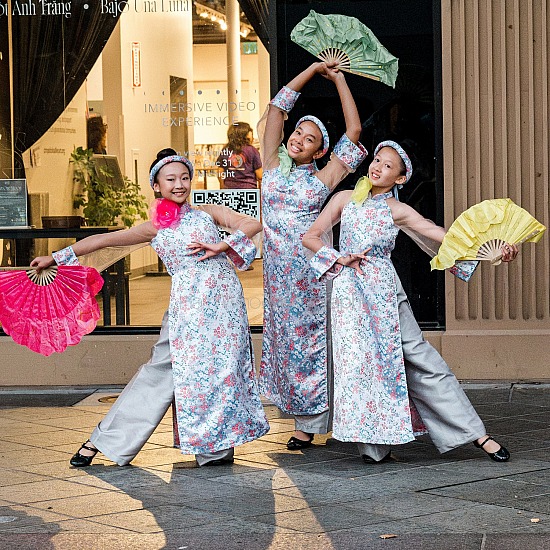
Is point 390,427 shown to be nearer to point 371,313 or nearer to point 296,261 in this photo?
point 371,313

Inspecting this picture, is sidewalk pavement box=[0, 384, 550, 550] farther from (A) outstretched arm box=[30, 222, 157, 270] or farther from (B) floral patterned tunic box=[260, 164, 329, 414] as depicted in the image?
(A) outstretched arm box=[30, 222, 157, 270]

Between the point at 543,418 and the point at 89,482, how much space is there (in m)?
3.10

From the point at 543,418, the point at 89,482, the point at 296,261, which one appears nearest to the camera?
the point at 89,482

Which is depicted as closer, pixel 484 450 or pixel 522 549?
pixel 522 549

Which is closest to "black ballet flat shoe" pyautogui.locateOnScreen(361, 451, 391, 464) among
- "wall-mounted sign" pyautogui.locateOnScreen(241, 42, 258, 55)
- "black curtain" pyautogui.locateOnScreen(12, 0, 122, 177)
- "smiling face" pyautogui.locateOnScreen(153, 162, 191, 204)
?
"smiling face" pyautogui.locateOnScreen(153, 162, 191, 204)

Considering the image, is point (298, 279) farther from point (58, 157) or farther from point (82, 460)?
point (58, 157)

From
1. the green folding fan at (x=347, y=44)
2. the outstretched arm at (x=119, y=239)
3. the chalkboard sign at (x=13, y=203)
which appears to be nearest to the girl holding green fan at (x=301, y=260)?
the green folding fan at (x=347, y=44)

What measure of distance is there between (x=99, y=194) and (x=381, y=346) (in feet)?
12.5

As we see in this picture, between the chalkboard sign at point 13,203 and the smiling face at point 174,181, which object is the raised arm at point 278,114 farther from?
the chalkboard sign at point 13,203

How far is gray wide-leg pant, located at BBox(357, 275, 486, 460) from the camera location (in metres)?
6.52

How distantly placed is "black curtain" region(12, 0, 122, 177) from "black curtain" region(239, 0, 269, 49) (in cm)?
107

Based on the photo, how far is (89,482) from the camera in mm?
6316

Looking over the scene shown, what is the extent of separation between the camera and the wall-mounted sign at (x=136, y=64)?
31.2ft

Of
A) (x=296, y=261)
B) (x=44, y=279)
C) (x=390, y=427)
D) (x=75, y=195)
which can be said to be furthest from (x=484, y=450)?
(x=75, y=195)
